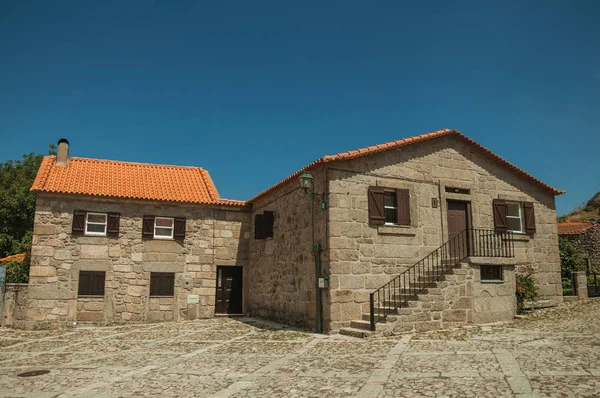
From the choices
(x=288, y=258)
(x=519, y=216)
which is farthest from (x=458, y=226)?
(x=288, y=258)

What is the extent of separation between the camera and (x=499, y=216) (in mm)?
14641

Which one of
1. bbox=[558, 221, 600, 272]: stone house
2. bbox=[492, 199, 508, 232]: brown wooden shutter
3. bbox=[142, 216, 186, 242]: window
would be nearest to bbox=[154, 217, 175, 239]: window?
bbox=[142, 216, 186, 242]: window

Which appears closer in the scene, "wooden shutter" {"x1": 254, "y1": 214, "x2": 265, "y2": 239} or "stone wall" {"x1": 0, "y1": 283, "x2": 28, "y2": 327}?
"stone wall" {"x1": 0, "y1": 283, "x2": 28, "y2": 327}

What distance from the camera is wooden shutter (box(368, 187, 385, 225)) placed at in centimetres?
1256

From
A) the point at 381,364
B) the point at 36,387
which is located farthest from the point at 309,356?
the point at 36,387

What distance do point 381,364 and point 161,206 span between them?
37.1ft

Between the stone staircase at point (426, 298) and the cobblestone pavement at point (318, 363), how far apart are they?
44 centimetres

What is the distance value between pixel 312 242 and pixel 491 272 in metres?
5.12

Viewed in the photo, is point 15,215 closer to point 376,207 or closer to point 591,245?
point 376,207

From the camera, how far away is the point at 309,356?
8.72 m

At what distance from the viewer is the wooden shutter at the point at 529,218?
15172 mm

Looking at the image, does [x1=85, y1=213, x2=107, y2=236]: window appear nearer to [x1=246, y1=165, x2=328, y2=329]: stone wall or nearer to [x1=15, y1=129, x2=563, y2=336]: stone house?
[x1=15, y1=129, x2=563, y2=336]: stone house

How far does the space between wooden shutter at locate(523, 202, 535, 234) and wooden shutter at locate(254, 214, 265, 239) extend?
883cm

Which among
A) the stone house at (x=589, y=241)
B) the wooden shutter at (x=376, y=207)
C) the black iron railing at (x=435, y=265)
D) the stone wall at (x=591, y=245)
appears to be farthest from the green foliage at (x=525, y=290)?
the stone wall at (x=591, y=245)
